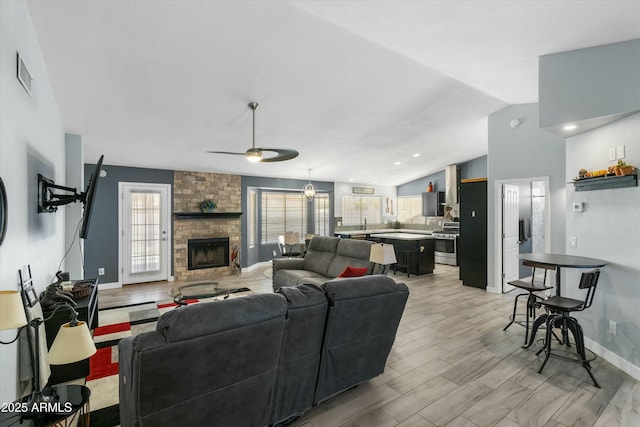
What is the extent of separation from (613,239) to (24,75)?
5.31 metres

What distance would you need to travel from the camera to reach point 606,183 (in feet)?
10.3

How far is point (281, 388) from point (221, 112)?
12.1 feet

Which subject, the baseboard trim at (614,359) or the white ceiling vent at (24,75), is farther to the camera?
the baseboard trim at (614,359)

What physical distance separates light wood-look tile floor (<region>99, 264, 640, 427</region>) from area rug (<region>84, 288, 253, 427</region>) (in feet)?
4.90

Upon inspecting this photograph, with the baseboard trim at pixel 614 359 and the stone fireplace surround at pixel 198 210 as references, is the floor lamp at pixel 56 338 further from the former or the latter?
the stone fireplace surround at pixel 198 210

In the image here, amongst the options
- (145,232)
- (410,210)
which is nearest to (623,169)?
(145,232)

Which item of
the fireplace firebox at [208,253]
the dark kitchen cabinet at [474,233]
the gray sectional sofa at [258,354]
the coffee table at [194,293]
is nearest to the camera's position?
the gray sectional sofa at [258,354]

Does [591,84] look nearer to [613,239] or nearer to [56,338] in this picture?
[613,239]

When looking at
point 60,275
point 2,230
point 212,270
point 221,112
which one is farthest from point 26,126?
point 212,270

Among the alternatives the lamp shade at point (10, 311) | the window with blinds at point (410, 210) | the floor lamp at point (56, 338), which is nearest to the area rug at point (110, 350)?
the floor lamp at point (56, 338)

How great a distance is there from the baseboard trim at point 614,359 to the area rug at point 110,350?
14.3 ft

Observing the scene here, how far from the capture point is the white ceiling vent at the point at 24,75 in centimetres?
200

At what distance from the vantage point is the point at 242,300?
177 cm

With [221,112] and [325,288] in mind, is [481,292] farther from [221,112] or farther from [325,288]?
[221,112]
